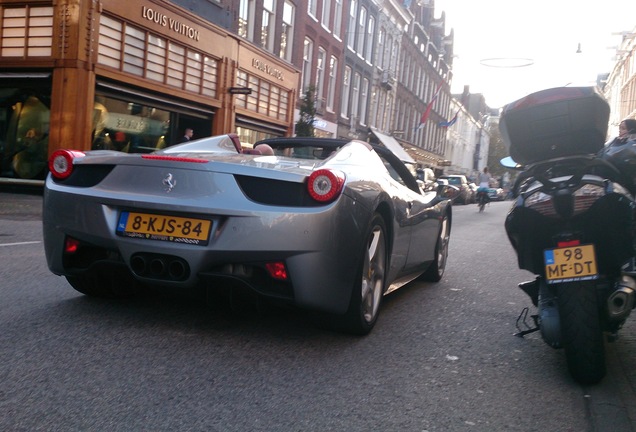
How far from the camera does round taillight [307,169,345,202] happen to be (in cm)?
368

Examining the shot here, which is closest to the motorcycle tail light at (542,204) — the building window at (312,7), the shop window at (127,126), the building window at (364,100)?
the shop window at (127,126)

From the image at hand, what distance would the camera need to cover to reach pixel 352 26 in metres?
34.8

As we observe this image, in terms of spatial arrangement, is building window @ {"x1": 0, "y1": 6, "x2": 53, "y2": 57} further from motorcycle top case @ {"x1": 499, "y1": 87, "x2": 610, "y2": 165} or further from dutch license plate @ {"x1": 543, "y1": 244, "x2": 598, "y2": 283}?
dutch license plate @ {"x1": 543, "y1": 244, "x2": 598, "y2": 283}

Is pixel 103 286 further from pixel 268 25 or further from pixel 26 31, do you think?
pixel 268 25

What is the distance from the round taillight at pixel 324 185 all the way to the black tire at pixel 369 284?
443mm

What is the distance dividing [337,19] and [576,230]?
2997 centimetres

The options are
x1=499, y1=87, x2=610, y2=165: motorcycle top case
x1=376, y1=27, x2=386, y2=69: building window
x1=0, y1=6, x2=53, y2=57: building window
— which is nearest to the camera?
x1=499, y1=87, x2=610, y2=165: motorcycle top case

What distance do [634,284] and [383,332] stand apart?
4.88ft

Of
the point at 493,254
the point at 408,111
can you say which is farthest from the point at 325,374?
the point at 408,111

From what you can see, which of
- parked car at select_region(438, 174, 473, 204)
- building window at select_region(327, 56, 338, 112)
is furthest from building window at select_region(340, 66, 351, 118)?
parked car at select_region(438, 174, 473, 204)

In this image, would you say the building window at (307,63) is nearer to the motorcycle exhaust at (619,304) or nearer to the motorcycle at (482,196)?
the motorcycle at (482,196)

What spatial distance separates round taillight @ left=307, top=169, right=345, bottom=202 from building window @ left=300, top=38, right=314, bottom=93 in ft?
82.3

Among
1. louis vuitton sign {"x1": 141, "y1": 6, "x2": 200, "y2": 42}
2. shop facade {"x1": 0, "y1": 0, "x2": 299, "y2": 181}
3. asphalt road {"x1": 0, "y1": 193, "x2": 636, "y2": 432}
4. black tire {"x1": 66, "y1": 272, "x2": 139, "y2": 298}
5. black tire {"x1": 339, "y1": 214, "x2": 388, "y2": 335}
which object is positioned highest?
louis vuitton sign {"x1": 141, "y1": 6, "x2": 200, "y2": 42}

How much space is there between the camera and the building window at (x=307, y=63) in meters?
28.5
